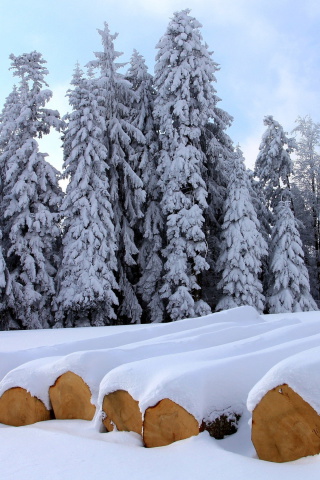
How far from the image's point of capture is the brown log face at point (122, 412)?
11.3 ft

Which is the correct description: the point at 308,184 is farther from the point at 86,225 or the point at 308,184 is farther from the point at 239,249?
the point at 86,225

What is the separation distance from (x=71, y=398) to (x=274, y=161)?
74.1ft

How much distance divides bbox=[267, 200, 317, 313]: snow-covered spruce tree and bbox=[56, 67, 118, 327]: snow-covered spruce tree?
7552 millimetres

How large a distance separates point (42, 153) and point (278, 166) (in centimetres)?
1234

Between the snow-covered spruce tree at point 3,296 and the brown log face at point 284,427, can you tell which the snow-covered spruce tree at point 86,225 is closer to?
the snow-covered spruce tree at point 3,296

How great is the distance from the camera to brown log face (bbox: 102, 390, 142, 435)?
344cm

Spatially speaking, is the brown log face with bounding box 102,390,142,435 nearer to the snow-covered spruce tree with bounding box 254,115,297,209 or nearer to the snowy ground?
the snowy ground

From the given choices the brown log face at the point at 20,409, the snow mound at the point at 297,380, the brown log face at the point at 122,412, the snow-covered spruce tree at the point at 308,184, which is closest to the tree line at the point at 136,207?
the snow-covered spruce tree at the point at 308,184

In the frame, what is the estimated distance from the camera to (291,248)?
21.4 meters

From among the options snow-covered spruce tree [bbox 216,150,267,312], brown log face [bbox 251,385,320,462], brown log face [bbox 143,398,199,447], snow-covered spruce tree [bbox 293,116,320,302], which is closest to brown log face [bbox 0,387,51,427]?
brown log face [bbox 143,398,199,447]

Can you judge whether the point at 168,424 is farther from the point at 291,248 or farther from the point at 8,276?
the point at 291,248

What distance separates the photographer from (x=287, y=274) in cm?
2094

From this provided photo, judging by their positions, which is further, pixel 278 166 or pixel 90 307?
pixel 278 166

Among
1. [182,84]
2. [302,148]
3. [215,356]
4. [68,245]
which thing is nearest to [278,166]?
[302,148]
